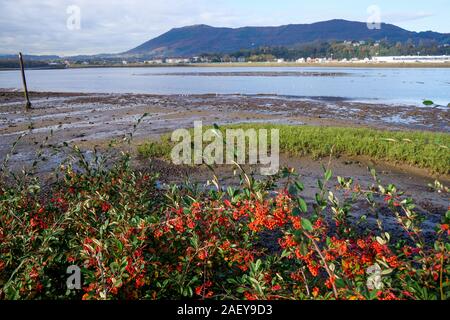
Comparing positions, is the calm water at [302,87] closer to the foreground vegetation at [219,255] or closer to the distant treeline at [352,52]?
the foreground vegetation at [219,255]

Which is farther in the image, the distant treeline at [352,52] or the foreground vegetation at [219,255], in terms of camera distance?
the distant treeline at [352,52]

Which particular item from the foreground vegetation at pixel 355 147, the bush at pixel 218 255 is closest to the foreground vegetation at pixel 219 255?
the bush at pixel 218 255

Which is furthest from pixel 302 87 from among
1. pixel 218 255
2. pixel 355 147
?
pixel 218 255

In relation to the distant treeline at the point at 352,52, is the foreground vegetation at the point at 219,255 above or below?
below

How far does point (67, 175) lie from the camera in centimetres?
440

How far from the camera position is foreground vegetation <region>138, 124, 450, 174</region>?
1136 centimetres

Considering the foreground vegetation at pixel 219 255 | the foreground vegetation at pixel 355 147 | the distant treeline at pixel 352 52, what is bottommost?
the foreground vegetation at pixel 355 147

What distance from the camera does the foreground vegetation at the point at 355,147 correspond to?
11365mm

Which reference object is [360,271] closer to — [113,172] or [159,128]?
[113,172]

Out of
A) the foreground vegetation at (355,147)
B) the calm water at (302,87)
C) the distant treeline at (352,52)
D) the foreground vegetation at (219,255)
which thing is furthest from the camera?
the distant treeline at (352,52)

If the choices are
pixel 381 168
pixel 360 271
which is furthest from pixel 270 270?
pixel 381 168

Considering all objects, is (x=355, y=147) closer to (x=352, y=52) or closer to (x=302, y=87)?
(x=302, y=87)
